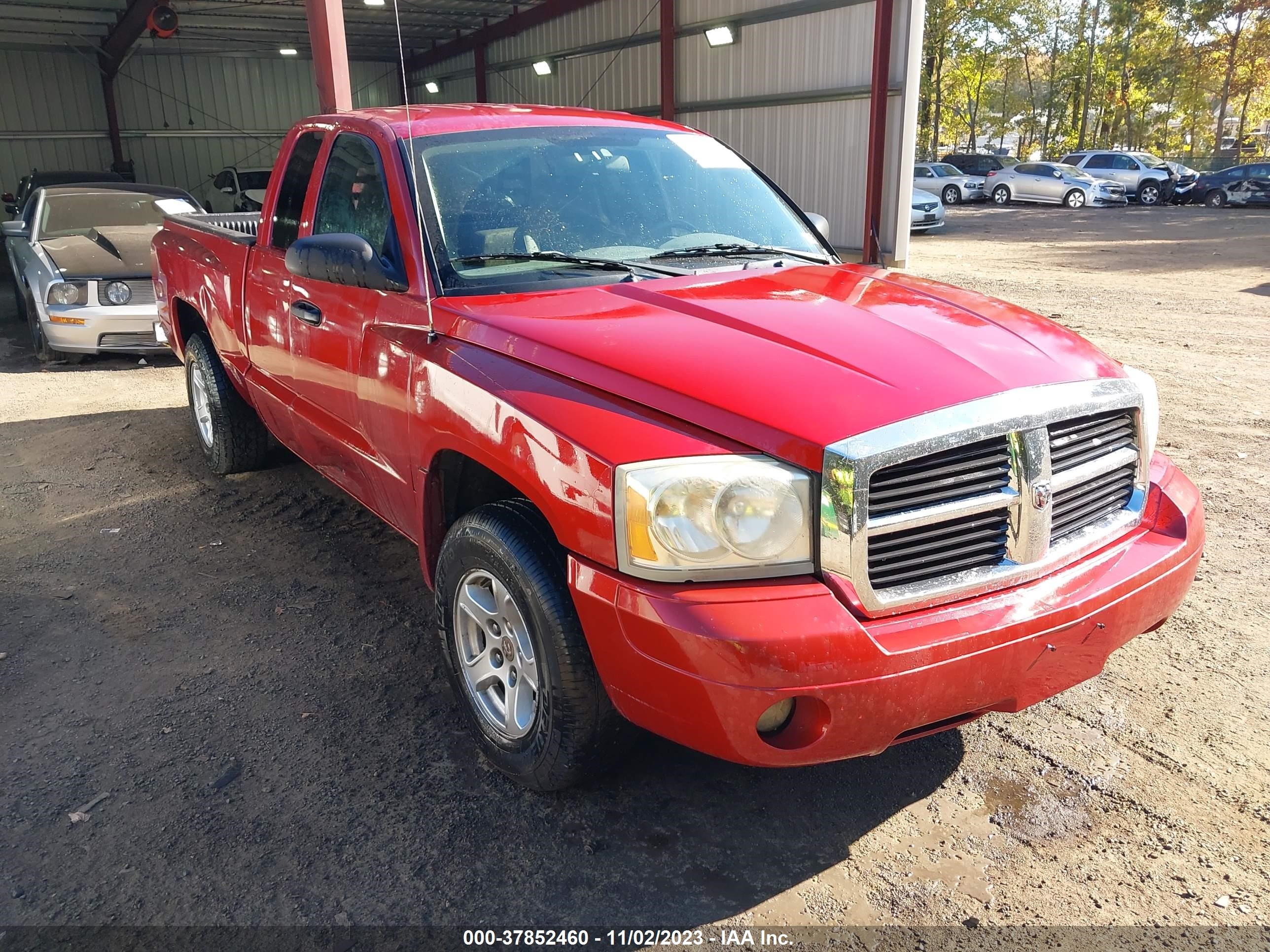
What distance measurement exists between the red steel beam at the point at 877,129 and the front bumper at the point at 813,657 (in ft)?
30.7

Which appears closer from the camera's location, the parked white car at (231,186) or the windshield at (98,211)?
the windshield at (98,211)

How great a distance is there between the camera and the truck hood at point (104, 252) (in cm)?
859

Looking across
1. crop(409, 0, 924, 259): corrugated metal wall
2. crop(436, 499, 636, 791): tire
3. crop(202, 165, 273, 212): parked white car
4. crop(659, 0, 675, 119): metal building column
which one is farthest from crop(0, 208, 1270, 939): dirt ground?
crop(659, 0, 675, 119): metal building column

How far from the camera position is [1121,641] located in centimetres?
259

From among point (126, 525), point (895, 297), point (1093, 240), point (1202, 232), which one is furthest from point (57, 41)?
point (1202, 232)

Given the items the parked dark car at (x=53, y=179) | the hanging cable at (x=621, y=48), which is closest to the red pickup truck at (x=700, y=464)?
the parked dark car at (x=53, y=179)

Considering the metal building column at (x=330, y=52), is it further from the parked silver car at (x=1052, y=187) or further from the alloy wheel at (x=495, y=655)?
the parked silver car at (x=1052, y=187)

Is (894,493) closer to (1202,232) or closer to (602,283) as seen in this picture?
(602,283)

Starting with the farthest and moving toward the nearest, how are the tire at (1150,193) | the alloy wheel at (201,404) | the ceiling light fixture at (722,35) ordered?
the tire at (1150,193)
the ceiling light fixture at (722,35)
the alloy wheel at (201,404)

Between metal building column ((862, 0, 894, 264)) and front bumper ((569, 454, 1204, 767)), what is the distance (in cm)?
930

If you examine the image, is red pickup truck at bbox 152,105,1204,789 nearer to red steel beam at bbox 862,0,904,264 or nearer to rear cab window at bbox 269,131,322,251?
rear cab window at bbox 269,131,322,251

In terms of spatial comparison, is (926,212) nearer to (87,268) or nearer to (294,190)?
(87,268)

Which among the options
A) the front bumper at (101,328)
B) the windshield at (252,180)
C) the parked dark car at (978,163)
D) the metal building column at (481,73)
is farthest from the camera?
the parked dark car at (978,163)

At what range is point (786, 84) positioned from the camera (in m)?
13.2
